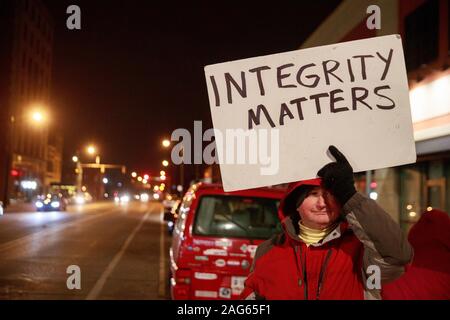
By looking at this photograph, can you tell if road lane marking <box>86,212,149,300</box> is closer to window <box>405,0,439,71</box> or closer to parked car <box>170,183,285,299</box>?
parked car <box>170,183,285,299</box>

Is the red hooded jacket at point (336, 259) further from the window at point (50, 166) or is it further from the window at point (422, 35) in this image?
the window at point (50, 166)

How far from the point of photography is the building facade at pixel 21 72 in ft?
63.0

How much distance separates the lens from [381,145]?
2631 mm

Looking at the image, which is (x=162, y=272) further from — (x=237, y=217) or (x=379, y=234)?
(x=379, y=234)

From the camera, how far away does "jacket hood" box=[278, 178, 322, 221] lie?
263cm

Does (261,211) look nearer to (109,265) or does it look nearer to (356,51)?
(356,51)

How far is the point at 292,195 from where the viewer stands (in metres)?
2.81

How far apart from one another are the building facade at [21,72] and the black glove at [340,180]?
10553 millimetres

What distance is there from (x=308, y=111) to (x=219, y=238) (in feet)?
12.7

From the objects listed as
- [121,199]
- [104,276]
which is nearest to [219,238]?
[104,276]

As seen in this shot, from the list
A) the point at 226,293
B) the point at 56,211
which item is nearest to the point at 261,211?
the point at 226,293

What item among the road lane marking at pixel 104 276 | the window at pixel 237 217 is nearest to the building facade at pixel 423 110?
the road lane marking at pixel 104 276

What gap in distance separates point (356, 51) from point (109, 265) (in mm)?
11323

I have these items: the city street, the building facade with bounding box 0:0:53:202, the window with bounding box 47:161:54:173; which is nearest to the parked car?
the city street
